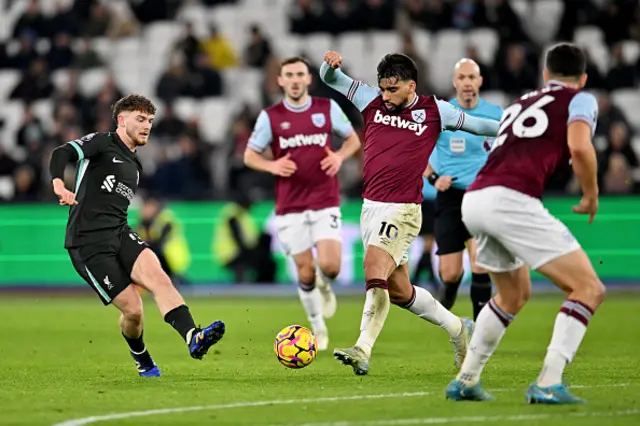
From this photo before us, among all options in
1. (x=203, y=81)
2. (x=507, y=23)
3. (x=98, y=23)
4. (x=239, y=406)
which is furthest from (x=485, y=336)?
(x=98, y=23)

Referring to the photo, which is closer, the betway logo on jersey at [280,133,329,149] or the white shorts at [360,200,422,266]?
the white shorts at [360,200,422,266]

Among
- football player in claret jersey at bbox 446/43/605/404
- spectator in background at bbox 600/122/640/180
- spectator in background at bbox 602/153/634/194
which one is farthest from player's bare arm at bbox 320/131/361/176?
spectator in background at bbox 600/122/640/180

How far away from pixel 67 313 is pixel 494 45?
384 inches

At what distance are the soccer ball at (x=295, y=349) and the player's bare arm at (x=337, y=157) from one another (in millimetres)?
2974

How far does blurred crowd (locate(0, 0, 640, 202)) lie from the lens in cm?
2125

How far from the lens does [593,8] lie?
926 inches

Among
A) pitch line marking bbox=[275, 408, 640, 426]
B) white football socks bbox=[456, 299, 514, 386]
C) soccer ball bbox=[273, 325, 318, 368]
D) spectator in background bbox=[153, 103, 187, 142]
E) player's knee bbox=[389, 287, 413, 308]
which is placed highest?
spectator in background bbox=[153, 103, 187, 142]

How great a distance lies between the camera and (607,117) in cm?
2089

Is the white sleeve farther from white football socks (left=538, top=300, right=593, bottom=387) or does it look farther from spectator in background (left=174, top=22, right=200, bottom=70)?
spectator in background (left=174, top=22, right=200, bottom=70)

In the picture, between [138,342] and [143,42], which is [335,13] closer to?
[143,42]

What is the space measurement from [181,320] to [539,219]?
3028 mm

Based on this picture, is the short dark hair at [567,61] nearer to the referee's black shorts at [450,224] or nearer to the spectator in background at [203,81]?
the referee's black shorts at [450,224]

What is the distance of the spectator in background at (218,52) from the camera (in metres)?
24.4

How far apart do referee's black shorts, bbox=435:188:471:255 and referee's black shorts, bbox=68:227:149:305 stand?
139 inches
